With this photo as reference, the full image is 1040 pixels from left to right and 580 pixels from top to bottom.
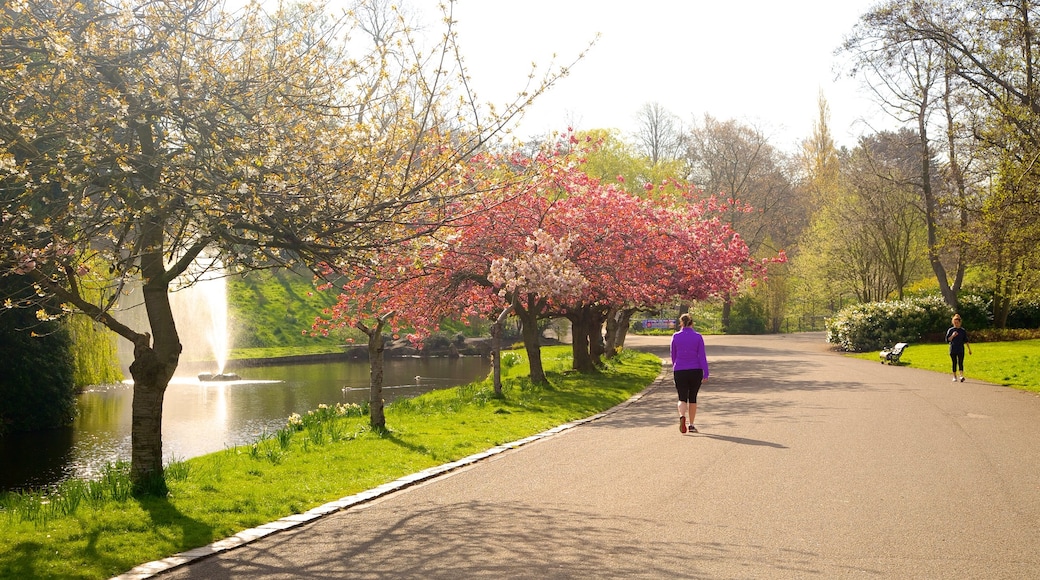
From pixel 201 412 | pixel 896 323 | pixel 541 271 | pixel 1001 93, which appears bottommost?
pixel 201 412

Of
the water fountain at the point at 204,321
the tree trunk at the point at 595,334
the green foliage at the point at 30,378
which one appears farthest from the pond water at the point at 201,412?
the tree trunk at the point at 595,334

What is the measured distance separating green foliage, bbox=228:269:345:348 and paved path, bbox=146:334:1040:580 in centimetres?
4135

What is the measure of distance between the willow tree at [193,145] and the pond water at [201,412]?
7420mm

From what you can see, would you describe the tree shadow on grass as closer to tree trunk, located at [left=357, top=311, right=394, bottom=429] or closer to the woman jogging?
tree trunk, located at [left=357, top=311, right=394, bottom=429]

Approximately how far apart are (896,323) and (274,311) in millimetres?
38482

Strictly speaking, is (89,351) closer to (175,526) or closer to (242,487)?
(242,487)

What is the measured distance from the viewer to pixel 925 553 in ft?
22.4

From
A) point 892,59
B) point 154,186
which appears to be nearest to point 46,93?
point 154,186

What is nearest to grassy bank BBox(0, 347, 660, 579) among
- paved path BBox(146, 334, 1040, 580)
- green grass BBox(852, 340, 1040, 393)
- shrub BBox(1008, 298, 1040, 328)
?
paved path BBox(146, 334, 1040, 580)

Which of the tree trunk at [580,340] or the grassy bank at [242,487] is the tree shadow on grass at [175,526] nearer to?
the grassy bank at [242,487]

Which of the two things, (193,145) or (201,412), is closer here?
(193,145)

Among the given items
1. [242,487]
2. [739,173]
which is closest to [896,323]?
[739,173]

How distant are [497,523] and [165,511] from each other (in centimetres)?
326

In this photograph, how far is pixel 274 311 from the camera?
199 ft
